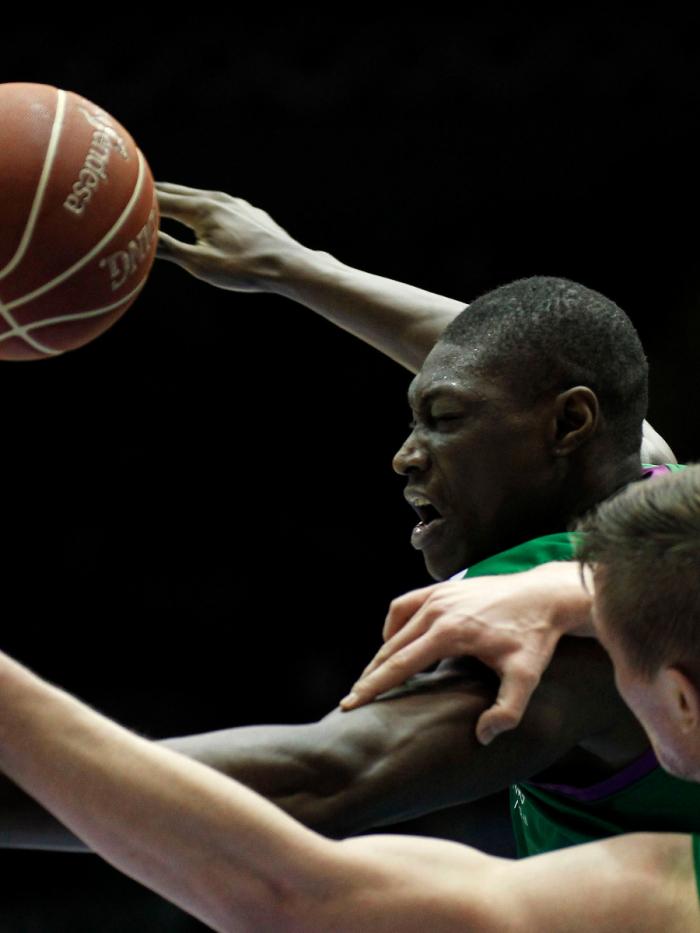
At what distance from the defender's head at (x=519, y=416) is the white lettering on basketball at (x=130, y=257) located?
0.61 m

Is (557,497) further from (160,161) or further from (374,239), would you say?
(160,161)

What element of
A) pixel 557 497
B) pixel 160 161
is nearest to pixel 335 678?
pixel 160 161

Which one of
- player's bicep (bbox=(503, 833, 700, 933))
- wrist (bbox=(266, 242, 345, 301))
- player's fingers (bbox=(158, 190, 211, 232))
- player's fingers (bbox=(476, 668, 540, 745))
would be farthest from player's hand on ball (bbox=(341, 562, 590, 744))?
player's fingers (bbox=(158, 190, 211, 232))

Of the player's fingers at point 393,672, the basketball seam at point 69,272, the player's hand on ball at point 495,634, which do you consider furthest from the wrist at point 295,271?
the player's fingers at point 393,672

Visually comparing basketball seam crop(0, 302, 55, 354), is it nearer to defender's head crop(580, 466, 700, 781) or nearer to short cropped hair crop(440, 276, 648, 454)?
short cropped hair crop(440, 276, 648, 454)

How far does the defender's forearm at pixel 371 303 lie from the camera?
2.97 m

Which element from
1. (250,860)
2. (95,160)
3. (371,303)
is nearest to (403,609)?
(250,860)

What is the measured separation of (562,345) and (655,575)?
0.89 m

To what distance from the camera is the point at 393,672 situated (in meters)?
1.77

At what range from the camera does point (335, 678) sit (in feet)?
17.1

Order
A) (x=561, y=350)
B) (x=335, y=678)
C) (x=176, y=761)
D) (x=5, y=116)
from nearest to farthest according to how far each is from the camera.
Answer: (x=176, y=761) → (x=561, y=350) → (x=5, y=116) → (x=335, y=678)

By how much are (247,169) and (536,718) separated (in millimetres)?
4063

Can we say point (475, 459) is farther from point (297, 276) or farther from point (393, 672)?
point (297, 276)

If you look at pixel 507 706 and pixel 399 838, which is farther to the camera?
pixel 507 706
